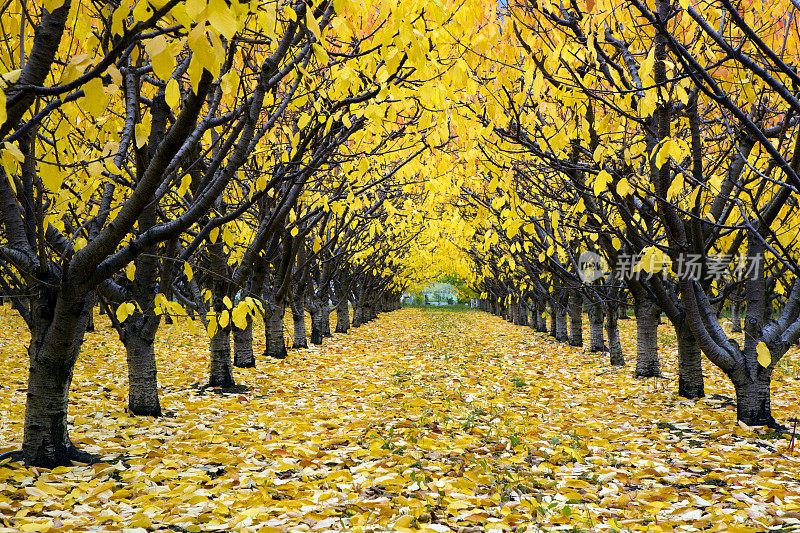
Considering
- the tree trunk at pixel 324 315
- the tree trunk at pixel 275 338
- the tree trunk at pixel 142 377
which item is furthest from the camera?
the tree trunk at pixel 324 315

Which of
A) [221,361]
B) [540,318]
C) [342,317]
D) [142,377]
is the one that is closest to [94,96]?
[142,377]

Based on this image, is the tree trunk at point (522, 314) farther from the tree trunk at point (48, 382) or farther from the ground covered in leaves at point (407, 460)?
the tree trunk at point (48, 382)

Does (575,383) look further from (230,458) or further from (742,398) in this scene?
(230,458)

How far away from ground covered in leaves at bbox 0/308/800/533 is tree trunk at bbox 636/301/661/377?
0.41 metres

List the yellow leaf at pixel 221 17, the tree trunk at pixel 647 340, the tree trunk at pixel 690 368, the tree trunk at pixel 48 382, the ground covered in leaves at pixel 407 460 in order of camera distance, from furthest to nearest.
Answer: the tree trunk at pixel 647 340
the tree trunk at pixel 690 368
the tree trunk at pixel 48 382
the ground covered in leaves at pixel 407 460
the yellow leaf at pixel 221 17

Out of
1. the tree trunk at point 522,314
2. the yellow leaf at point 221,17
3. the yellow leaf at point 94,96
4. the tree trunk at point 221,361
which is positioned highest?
the yellow leaf at point 221,17

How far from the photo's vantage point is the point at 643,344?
9.12 metres

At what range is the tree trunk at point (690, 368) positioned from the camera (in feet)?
23.4

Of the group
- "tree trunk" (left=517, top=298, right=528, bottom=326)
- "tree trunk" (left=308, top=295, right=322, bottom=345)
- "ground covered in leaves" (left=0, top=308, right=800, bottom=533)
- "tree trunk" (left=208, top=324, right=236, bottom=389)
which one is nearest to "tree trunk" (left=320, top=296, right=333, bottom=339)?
"tree trunk" (left=308, top=295, right=322, bottom=345)

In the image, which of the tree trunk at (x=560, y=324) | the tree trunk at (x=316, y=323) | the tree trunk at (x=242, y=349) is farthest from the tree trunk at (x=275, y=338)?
the tree trunk at (x=560, y=324)

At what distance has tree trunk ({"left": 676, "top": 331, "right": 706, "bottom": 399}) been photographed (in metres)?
7.13

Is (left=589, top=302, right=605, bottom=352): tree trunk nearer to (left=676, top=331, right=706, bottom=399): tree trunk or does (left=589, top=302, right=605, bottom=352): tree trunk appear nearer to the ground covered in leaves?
the ground covered in leaves

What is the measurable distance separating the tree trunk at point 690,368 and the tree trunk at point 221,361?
23.1 ft

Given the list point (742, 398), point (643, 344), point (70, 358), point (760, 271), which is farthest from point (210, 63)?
point (643, 344)
